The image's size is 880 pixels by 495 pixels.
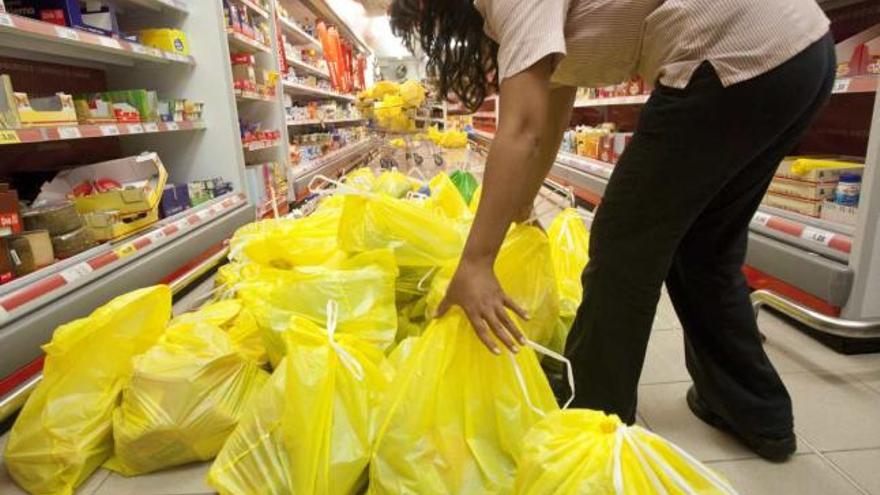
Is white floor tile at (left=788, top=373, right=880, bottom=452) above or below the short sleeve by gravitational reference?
below

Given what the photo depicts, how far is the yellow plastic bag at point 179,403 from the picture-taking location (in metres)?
1.17

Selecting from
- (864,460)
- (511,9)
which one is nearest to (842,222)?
(864,460)

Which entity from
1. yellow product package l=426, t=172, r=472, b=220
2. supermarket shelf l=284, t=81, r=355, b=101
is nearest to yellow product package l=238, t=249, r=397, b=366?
yellow product package l=426, t=172, r=472, b=220

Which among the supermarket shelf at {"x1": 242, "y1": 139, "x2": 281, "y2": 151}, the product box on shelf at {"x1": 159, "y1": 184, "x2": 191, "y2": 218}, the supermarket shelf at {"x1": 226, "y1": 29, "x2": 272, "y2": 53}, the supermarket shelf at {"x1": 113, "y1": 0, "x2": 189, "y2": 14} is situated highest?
the supermarket shelf at {"x1": 113, "y1": 0, "x2": 189, "y2": 14}

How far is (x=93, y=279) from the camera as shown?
5.97 ft

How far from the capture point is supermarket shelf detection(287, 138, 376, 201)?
183 inches

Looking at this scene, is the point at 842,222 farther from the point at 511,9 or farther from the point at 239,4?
the point at 239,4

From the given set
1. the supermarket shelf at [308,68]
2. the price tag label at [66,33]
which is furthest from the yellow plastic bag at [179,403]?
the supermarket shelf at [308,68]

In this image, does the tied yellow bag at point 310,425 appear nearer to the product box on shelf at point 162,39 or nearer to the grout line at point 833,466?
the grout line at point 833,466

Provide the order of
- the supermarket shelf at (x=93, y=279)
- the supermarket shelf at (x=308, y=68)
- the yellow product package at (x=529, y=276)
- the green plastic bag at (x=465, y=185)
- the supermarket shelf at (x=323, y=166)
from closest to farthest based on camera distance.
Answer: the yellow product package at (x=529, y=276)
the supermarket shelf at (x=93, y=279)
the green plastic bag at (x=465, y=185)
the supermarket shelf at (x=323, y=166)
the supermarket shelf at (x=308, y=68)

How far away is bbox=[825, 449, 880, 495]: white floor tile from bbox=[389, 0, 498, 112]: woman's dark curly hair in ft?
3.71

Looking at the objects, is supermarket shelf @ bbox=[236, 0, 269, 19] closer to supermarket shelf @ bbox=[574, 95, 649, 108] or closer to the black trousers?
supermarket shelf @ bbox=[574, 95, 649, 108]

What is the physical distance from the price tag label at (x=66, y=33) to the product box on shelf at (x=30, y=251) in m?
0.70

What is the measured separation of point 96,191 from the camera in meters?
2.22
